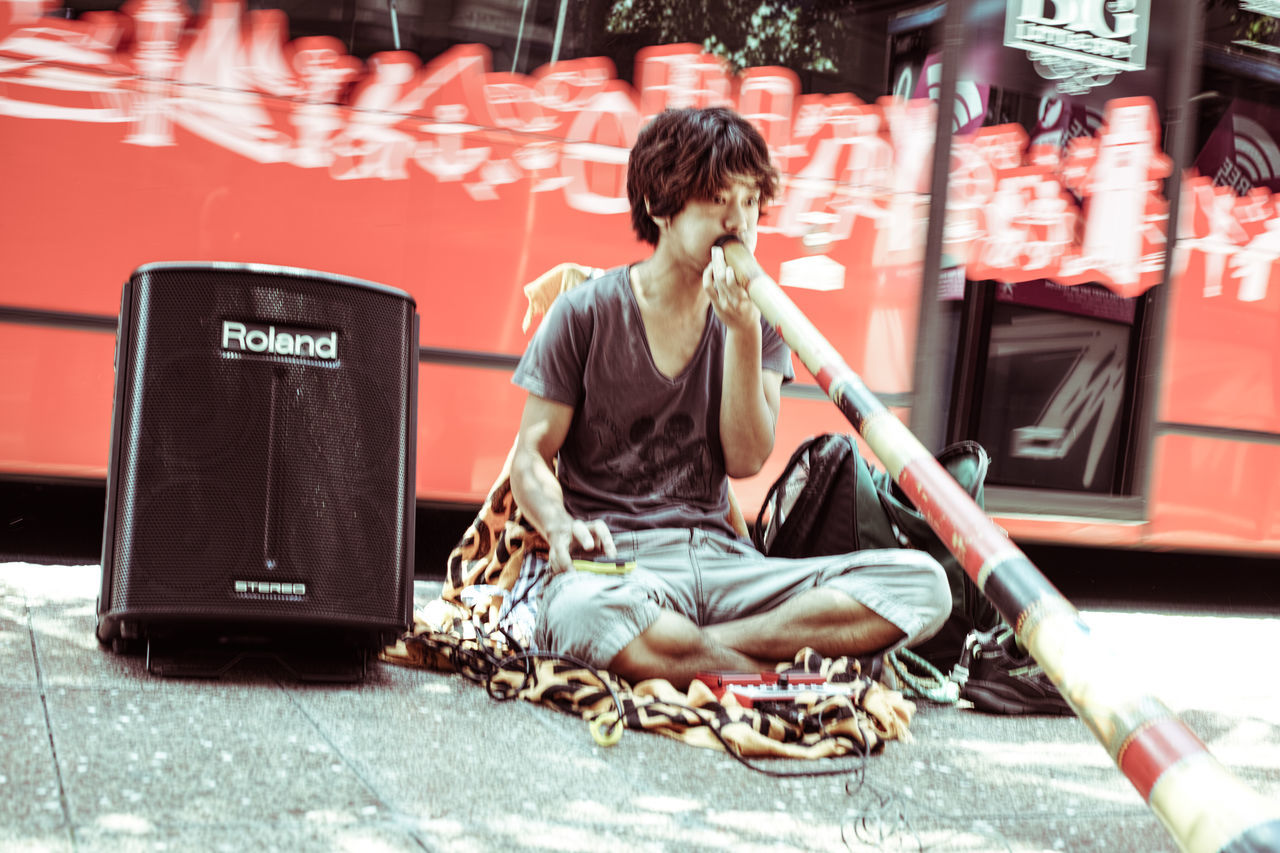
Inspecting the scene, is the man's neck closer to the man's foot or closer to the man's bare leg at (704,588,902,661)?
the man's bare leg at (704,588,902,661)

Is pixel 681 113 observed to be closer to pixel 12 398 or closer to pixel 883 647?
pixel 883 647

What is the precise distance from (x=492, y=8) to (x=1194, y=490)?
3.37 meters

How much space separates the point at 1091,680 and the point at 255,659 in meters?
1.74

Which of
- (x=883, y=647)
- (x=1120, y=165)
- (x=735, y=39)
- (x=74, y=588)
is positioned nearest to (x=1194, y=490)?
(x=1120, y=165)

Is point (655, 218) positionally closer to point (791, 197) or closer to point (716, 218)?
point (716, 218)

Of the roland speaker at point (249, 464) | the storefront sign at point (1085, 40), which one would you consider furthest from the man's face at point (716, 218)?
the storefront sign at point (1085, 40)

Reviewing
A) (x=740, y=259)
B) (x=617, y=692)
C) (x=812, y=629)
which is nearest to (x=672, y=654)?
(x=617, y=692)

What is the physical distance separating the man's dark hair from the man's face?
0.02 meters

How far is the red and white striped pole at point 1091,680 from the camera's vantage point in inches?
42.3

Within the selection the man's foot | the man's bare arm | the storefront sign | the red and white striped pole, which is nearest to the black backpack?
the man's foot

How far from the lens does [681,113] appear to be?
2764mm

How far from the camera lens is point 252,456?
90.9 inches

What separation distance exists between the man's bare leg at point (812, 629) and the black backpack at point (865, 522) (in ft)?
1.11

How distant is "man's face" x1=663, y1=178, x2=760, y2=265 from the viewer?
2635 millimetres
